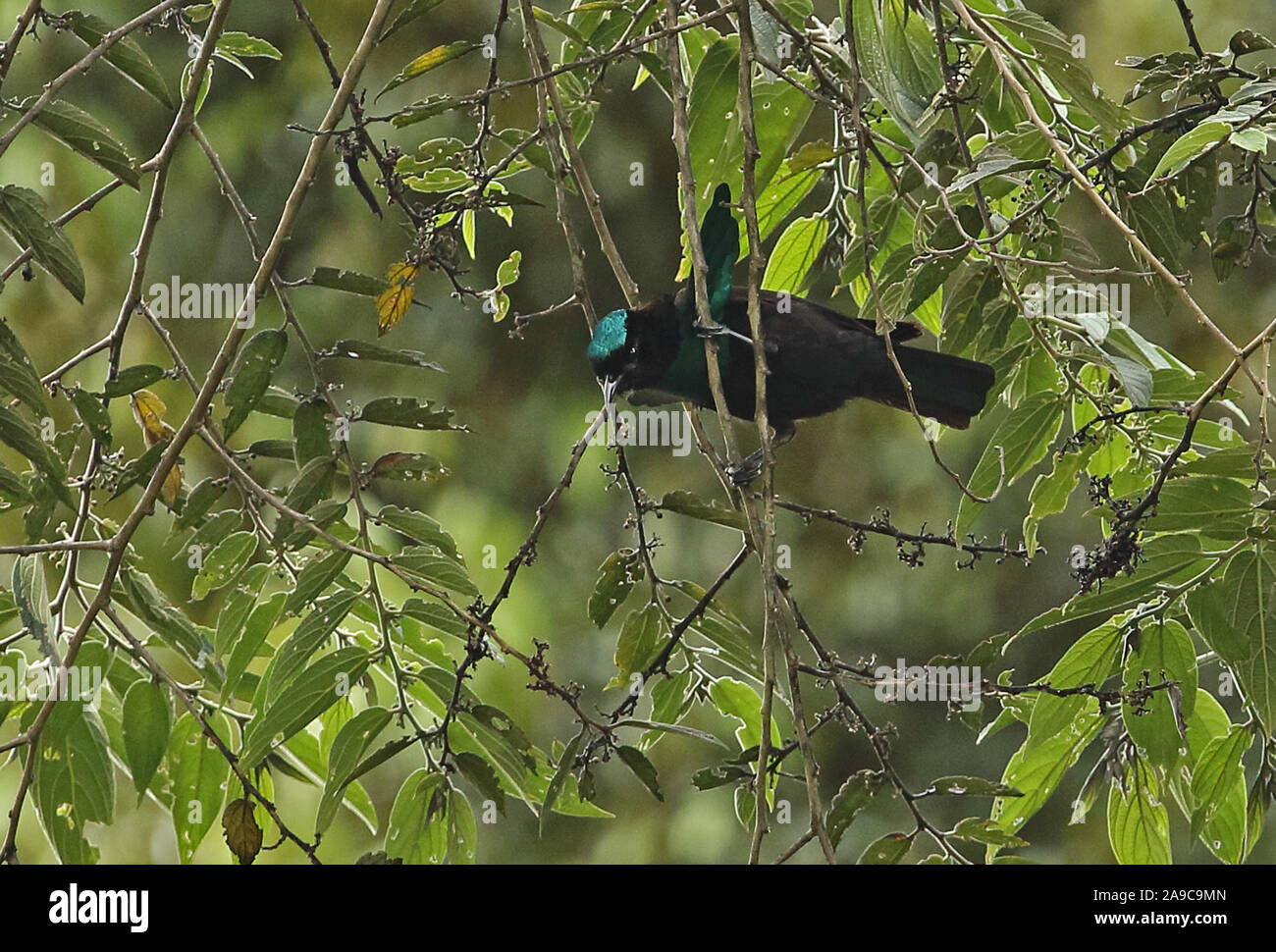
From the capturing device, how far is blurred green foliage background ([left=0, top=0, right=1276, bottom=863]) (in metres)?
4.19

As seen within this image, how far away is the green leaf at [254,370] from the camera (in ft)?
4.78

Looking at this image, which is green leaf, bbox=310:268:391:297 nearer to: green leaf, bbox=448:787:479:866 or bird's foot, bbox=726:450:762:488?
bird's foot, bbox=726:450:762:488

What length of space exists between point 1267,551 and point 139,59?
4.06ft

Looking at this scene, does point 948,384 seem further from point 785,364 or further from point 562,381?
point 562,381

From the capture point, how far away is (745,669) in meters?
1.52

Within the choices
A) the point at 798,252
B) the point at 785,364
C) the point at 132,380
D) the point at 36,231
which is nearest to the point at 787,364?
the point at 785,364

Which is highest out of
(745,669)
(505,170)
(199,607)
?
(505,170)

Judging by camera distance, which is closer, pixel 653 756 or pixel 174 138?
pixel 174 138

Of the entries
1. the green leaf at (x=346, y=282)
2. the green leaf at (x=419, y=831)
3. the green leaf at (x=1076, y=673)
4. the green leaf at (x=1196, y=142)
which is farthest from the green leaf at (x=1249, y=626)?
the green leaf at (x=346, y=282)

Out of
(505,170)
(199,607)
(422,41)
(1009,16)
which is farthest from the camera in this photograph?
(422,41)

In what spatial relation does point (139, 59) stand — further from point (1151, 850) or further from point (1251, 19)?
point (1251, 19)

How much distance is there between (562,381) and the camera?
441 cm

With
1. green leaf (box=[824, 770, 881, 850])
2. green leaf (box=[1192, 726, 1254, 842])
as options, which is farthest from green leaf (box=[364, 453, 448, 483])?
green leaf (box=[1192, 726, 1254, 842])

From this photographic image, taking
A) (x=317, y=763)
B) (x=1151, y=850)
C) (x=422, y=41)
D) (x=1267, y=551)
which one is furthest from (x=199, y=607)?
(x=1267, y=551)
